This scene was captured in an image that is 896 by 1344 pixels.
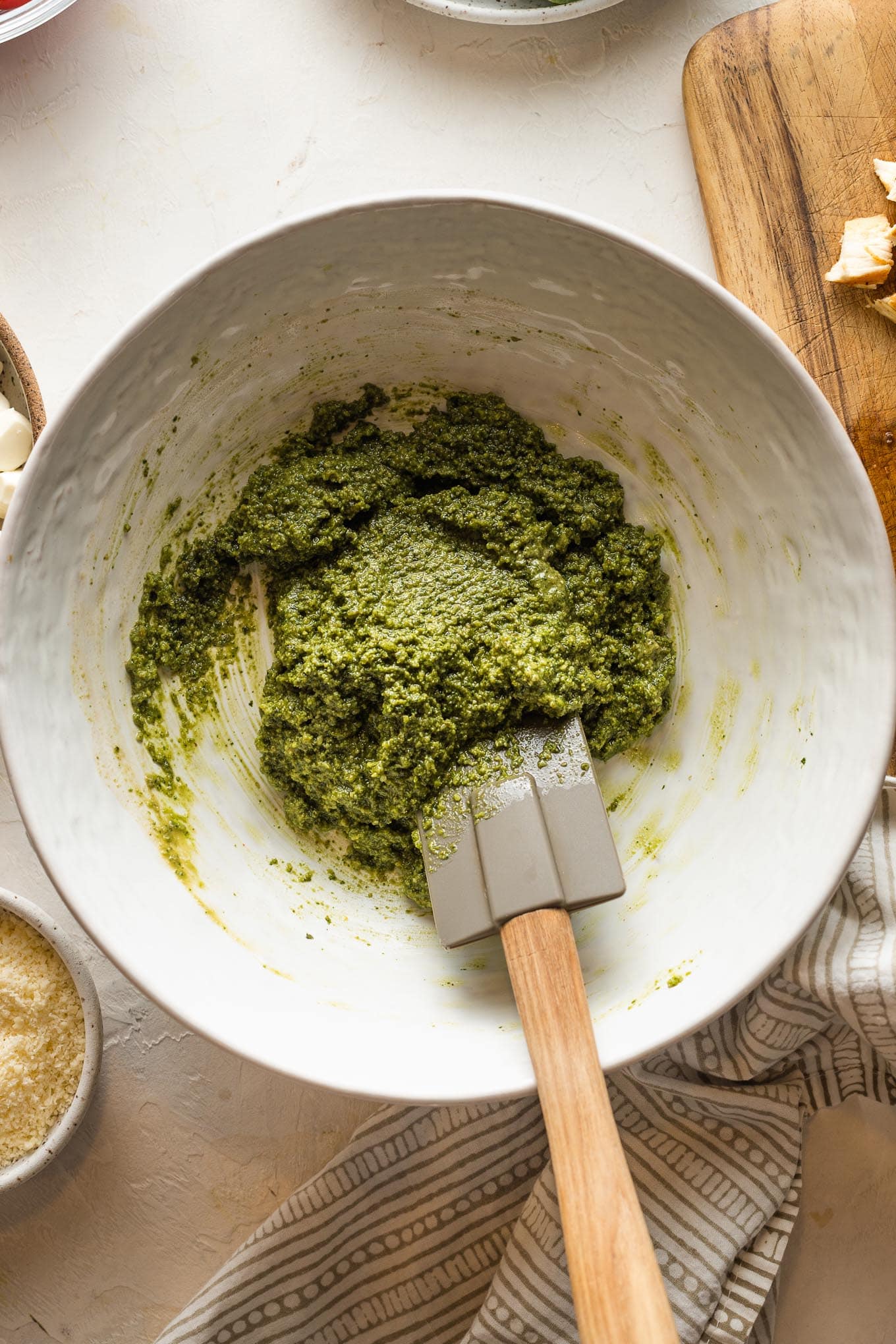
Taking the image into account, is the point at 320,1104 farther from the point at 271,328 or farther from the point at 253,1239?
the point at 271,328

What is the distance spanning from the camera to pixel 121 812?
143cm

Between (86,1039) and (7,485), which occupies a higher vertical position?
(7,485)

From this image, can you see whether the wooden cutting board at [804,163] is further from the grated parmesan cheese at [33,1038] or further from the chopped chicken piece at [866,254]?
the grated parmesan cheese at [33,1038]

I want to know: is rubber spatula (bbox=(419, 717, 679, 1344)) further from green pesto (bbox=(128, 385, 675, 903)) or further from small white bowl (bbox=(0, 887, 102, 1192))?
small white bowl (bbox=(0, 887, 102, 1192))

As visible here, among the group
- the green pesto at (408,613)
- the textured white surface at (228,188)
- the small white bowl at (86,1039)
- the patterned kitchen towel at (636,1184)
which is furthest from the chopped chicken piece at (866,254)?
the small white bowl at (86,1039)

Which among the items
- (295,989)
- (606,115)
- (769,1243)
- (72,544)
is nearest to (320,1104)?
(295,989)

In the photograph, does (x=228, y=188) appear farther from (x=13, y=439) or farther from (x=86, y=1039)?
(x=86, y=1039)

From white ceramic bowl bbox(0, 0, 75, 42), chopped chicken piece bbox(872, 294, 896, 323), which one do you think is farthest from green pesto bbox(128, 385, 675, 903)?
white ceramic bowl bbox(0, 0, 75, 42)

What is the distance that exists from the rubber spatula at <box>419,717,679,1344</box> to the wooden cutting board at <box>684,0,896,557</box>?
0.72m

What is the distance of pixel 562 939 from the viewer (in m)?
1.30

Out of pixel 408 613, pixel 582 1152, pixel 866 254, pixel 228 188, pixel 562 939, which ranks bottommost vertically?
pixel 582 1152

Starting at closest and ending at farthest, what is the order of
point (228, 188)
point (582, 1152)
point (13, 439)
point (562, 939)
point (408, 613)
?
point (582, 1152), point (562, 939), point (408, 613), point (13, 439), point (228, 188)

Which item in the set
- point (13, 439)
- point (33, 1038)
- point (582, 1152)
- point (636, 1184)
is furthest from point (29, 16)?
point (636, 1184)

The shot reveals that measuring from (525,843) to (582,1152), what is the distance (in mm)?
365
